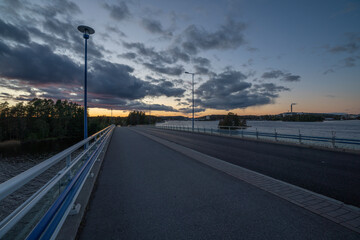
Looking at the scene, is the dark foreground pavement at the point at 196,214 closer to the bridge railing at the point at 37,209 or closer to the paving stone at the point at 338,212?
the paving stone at the point at 338,212

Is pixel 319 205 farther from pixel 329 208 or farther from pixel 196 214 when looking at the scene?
pixel 196 214

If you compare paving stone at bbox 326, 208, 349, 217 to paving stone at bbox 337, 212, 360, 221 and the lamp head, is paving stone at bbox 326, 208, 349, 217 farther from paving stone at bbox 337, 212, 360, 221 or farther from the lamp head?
the lamp head

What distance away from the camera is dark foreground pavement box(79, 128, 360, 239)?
9.37ft

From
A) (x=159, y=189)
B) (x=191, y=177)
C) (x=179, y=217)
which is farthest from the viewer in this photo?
(x=191, y=177)

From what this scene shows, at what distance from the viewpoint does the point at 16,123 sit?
62938 mm

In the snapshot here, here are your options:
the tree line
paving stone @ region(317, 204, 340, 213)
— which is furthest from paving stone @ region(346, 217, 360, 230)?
the tree line

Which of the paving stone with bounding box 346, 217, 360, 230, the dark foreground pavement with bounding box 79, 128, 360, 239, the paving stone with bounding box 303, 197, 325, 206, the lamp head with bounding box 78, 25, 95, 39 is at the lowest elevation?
the dark foreground pavement with bounding box 79, 128, 360, 239

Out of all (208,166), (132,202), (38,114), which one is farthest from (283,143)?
(38,114)

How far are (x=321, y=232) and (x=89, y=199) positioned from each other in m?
4.65

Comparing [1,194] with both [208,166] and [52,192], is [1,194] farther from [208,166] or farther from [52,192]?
[208,166]

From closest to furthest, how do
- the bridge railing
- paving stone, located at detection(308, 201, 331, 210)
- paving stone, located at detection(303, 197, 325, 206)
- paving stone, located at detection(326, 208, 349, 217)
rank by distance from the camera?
the bridge railing < paving stone, located at detection(326, 208, 349, 217) < paving stone, located at detection(308, 201, 331, 210) < paving stone, located at detection(303, 197, 325, 206)

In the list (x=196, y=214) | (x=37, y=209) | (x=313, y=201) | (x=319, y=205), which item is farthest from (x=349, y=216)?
(x=37, y=209)

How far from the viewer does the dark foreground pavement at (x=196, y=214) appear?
2.86 metres

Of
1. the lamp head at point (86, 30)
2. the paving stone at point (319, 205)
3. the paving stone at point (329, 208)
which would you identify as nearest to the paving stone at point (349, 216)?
the paving stone at point (329, 208)
